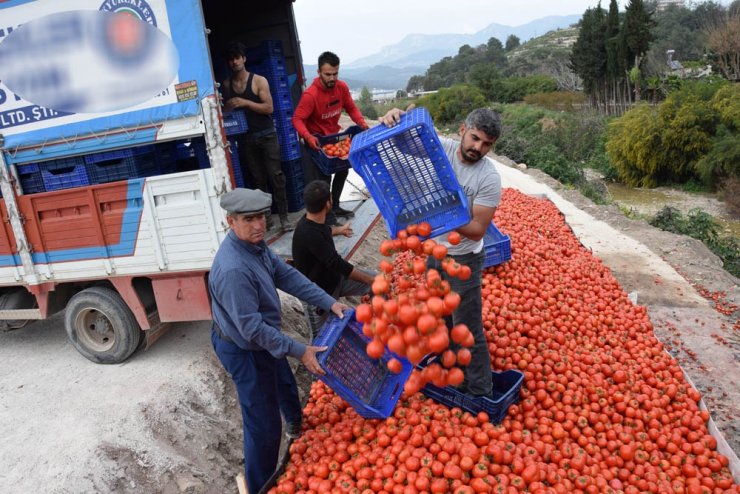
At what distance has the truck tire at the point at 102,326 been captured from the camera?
5508mm

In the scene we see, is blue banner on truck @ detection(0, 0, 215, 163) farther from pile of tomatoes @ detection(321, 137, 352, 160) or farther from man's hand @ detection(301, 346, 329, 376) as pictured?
man's hand @ detection(301, 346, 329, 376)

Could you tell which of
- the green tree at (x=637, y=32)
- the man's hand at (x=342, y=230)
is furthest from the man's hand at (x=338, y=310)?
the green tree at (x=637, y=32)

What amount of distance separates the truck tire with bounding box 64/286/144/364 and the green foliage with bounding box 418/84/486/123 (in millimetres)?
42202

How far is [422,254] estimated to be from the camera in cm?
361

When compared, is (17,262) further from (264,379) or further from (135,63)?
(264,379)

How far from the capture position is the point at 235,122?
5730 mm

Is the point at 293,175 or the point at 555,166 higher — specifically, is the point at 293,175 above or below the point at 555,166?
above

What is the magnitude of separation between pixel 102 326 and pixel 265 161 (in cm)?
278

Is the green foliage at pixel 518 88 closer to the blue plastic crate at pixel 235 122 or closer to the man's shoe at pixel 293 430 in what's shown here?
the blue plastic crate at pixel 235 122

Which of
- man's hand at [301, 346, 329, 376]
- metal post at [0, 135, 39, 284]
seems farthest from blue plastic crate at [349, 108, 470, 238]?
metal post at [0, 135, 39, 284]

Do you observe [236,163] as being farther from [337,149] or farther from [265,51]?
[265,51]

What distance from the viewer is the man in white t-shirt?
3510 millimetres

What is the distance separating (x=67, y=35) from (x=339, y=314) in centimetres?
389

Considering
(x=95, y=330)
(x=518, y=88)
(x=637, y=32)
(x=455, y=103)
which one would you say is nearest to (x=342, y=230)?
(x=95, y=330)
